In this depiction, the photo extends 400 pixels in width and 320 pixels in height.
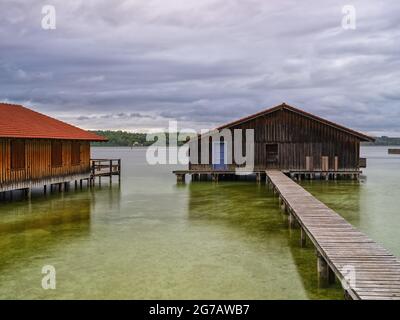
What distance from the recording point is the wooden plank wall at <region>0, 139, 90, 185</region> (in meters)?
22.1

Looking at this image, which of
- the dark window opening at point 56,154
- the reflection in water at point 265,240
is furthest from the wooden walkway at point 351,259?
the dark window opening at point 56,154

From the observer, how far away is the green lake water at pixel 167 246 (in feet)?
31.3

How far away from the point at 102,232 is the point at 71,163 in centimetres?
1429

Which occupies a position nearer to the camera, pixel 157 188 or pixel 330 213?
pixel 330 213

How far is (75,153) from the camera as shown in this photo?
2919 centimetres

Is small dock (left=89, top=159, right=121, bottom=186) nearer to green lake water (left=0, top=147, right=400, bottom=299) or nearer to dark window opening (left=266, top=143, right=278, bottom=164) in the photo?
green lake water (left=0, top=147, right=400, bottom=299)

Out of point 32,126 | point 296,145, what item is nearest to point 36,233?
point 32,126

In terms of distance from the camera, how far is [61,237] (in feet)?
48.3

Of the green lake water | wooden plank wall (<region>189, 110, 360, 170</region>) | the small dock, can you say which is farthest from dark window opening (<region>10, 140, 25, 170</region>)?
wooden plank wall (<region>189, 110, 360, 170</region>)

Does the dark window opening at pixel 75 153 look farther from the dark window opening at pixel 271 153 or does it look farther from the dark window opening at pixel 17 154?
the dark window opening at pixel 271 153

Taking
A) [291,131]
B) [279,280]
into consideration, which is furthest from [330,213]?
[291,131]

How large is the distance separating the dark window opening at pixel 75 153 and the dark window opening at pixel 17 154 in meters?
5.28
